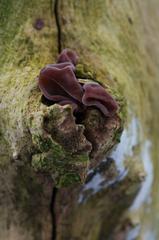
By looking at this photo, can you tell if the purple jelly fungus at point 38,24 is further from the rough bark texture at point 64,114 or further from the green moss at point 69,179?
the green moss at point 69,179

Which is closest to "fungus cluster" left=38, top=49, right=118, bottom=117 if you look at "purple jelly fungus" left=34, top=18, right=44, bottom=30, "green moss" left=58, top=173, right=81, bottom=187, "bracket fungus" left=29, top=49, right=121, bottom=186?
"bracket fungus" left=29, top=49, right=121, bottom=186

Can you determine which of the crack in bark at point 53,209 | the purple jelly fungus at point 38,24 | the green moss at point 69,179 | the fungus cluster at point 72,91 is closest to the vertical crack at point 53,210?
the crack in bark at point 53,209

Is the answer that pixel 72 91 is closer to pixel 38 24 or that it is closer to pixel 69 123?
pixel 69 123

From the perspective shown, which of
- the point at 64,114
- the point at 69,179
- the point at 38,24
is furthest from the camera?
the point at 38,24

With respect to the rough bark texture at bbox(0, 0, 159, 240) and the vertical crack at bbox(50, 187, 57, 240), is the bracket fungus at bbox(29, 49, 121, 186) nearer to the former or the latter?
the rough bark texture at bbox(0, 0, 159, 240)

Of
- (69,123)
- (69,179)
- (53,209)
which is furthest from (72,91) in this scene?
(53,209)

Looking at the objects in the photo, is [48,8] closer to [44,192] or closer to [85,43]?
[85,43]
